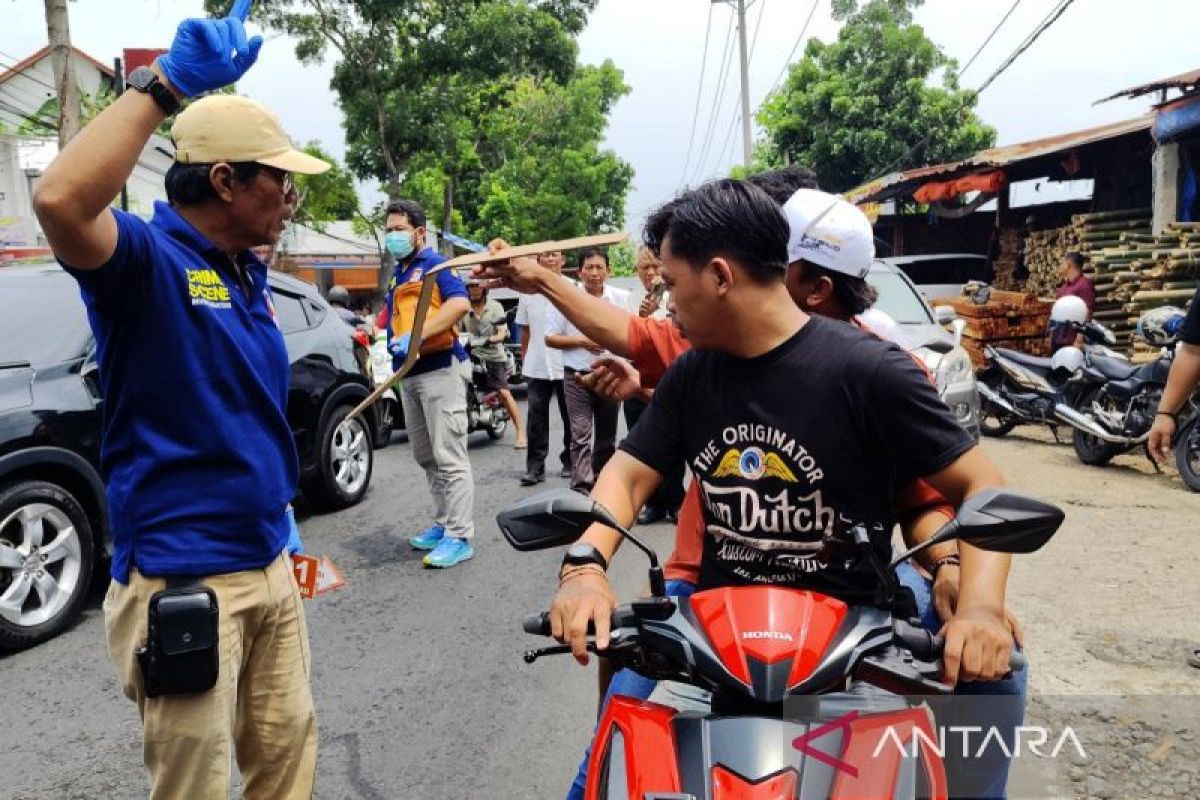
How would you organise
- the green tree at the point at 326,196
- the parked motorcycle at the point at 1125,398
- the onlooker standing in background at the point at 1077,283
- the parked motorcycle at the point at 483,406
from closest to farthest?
1. the parked motorcycle at the point at 1125,398
2. the parked motorcycle at the point at 483,406
3. the onlooker standing in background at the point at 1077,283
4. the green tree at the point at 326,196

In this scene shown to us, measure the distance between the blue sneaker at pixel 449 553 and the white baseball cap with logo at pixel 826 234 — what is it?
11.9ft

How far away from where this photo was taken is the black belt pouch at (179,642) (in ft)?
6.37

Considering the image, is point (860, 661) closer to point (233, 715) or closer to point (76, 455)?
point (233, 715)

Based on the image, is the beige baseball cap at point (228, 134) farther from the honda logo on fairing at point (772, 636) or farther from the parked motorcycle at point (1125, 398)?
the parked motorcycle at point (1125, 398)

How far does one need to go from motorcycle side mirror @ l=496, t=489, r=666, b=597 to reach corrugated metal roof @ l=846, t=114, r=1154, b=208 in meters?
12.0

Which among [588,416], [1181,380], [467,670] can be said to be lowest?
[467,670]

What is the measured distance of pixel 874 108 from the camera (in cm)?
2425

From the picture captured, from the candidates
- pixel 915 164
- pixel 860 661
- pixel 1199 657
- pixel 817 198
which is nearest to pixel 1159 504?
pixel 1199 657

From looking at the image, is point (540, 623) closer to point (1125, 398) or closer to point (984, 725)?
point (984, 725)

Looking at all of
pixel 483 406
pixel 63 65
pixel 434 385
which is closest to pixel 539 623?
pixel 434 385

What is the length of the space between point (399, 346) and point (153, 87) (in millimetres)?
3473

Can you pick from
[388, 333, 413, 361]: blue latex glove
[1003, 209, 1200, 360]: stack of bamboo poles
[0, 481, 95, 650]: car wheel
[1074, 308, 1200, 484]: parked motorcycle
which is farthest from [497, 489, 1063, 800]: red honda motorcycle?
[1003, 209, 1200, 360]: stack of bamboo poles

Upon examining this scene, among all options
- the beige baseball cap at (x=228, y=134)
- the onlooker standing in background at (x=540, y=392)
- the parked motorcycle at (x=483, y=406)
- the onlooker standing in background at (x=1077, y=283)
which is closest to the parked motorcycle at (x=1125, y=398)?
the onlooker standing in background at (x=1077, y=283)

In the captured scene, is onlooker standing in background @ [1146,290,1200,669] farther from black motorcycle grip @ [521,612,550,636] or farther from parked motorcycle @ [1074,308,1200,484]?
parked motorcycle @ [1074,308,1200,484]
